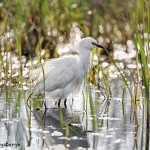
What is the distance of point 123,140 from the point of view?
5.46 m

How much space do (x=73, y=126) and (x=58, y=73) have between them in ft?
4.96

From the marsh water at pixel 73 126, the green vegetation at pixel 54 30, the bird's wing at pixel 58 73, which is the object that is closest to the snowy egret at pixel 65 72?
the bird's wing at pixel 58 73

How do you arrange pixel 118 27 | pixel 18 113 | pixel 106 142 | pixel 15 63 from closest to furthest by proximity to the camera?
1. pixel 106 142
2. pixel 18 113
3. pixel 15 63
4. pixel 118 27

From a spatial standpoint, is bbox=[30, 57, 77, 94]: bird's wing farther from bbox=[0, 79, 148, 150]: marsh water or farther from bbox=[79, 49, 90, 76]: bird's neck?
bbox=[0, 79, 148, 150]: marsh water

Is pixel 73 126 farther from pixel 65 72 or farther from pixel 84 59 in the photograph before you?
pixel 84 59

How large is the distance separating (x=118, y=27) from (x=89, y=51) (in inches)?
193

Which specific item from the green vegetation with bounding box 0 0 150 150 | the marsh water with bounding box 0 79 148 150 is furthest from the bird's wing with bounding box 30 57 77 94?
the green vegetation with bounding box 0 0 150 150

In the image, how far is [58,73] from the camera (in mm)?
7551

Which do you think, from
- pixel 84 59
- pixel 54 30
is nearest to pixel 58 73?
pixel 84 59

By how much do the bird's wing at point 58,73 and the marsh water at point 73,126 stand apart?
0.24m

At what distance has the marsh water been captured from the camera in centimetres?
533

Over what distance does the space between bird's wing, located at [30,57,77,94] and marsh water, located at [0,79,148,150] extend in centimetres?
24

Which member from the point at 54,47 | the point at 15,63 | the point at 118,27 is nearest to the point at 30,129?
the point at 15,63

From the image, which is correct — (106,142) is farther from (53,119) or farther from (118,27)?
(118,27)
